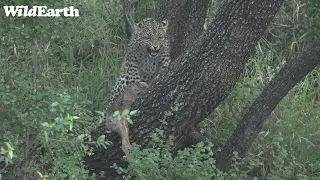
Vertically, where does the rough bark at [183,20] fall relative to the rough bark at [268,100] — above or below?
above

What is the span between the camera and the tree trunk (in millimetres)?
5523

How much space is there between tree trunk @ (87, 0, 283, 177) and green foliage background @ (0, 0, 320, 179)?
20cm

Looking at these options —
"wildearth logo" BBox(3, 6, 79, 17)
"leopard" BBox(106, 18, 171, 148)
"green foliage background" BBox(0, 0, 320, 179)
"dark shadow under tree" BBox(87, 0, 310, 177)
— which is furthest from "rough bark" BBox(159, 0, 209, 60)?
"wildearth logo" BBox(3, 6, 79, 17)

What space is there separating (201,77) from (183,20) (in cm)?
151

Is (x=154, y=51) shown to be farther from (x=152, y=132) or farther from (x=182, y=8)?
(x=152, y=132)

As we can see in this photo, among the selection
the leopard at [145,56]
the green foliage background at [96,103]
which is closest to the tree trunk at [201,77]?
the green foliage background at [96,103]

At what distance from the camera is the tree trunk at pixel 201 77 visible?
552cm

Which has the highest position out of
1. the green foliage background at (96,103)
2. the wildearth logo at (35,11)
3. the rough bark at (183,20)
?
the wildearth logo at (35,11)

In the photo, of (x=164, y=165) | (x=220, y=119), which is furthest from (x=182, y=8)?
(x=164, y=165)

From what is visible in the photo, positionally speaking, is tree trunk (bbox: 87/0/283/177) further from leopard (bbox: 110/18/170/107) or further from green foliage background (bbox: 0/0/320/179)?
leopard (bbox: 110/18/170/107)

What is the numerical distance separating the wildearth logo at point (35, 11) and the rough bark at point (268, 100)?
1.56 m

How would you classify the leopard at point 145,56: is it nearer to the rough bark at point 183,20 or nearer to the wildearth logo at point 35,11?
the rough bark at point 183,20

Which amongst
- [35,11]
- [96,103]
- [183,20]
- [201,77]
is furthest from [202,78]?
[96,103]

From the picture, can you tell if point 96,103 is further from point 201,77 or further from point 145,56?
point 201,77
